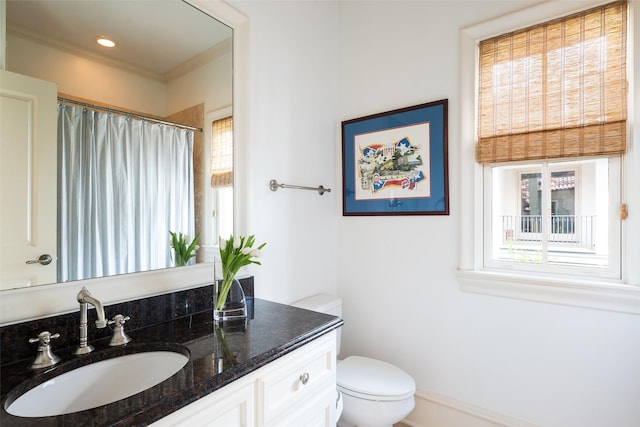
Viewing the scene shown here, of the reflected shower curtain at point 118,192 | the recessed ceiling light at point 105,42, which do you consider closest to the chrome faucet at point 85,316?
the reflected shower curtain at point 118,192

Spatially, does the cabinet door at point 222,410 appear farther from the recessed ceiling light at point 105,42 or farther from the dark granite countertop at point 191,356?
the recessed ceiling light at point 105,42

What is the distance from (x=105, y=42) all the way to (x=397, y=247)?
1662mm

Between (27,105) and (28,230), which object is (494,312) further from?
(27,105)

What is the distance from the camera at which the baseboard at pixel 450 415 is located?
1583mm

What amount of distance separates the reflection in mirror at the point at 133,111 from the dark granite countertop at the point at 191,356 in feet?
0.82

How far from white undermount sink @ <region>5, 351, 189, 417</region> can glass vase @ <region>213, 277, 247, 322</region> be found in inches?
8.7

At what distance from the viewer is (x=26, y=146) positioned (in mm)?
911

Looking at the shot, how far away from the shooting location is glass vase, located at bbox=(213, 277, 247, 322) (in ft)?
3.78

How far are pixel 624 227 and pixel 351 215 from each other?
1327 millimetres

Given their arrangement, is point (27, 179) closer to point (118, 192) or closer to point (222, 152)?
point (118, 192)

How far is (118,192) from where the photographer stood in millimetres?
1115

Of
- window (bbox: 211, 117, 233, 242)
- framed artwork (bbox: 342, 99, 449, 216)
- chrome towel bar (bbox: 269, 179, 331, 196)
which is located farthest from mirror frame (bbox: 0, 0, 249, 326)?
framed artwork (bbox: 342, 99, 449, 216)

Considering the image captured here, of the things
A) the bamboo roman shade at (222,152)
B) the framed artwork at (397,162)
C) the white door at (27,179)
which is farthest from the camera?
the framed artwork at (397,162)

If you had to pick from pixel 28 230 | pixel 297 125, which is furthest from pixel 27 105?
pixel 297 125
